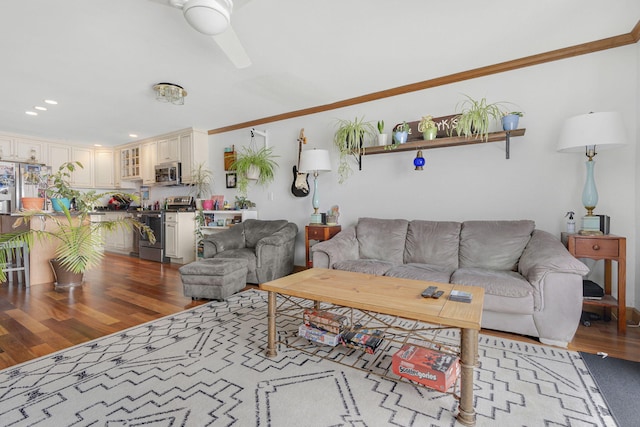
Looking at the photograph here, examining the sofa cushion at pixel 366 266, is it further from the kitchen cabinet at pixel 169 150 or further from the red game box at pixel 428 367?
the kitchen cabinet at pixel 169 150

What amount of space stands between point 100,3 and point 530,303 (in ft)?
12.2

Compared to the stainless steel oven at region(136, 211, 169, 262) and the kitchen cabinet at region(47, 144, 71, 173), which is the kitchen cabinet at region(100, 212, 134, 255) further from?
the kitchen cabinet at region(47, 144, 71, 173)

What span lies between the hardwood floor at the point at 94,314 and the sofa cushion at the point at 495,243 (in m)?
0.67

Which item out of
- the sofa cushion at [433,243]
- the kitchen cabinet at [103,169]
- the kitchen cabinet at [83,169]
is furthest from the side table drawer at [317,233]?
the kitchen cabinet at [103,169]

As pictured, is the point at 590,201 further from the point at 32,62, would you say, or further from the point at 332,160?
the point at 32,62

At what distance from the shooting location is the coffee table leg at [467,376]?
1.33m

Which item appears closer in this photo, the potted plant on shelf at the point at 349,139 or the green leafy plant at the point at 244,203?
the potted plant on shelf at the point at 349,139

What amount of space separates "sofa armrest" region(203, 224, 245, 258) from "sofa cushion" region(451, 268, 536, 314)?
9.20ft

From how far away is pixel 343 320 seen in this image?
207cm

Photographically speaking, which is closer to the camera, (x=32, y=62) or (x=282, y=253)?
(x=32, y=62)

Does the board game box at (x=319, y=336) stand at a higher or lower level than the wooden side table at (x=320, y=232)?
lower

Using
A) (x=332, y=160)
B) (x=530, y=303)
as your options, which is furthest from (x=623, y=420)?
(x=332, y=160)

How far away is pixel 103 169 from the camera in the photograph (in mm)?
6820

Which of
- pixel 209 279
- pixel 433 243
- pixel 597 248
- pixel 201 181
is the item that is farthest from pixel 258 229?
pixel 597 248
